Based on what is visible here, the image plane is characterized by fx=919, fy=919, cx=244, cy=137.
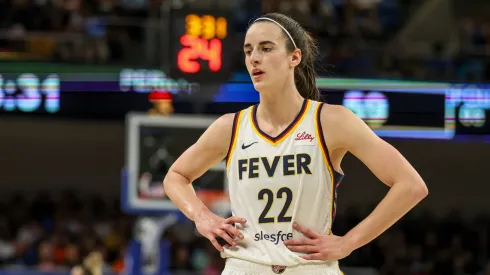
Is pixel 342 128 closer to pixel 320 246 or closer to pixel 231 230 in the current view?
pixel 320 246

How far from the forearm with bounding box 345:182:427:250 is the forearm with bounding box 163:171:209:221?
0.69 meters

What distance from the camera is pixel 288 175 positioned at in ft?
12.7

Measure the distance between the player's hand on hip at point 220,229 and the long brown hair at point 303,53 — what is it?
30.7 inches

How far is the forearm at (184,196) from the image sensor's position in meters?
4.02

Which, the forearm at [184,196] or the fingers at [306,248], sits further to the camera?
the forearm at [184,196]

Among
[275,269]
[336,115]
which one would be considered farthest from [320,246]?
[336,115]

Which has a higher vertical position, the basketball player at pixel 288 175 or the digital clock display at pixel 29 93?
the basketball player at pixel 288 175

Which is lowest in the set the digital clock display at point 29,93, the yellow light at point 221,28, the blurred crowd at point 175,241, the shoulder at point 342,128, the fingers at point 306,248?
the blurred crowd at point 175,241

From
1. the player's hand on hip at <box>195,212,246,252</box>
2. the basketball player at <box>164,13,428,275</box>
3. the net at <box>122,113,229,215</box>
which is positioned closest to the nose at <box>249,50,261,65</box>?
the basketball player at <box>164,13,428,275</box>

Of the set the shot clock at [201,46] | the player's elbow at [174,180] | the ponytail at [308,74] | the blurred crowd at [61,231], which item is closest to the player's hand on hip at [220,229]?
the player's elbow at [174,180]

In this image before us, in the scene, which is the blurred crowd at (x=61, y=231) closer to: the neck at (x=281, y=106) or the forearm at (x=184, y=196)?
the forearm at (x=184, y=196)

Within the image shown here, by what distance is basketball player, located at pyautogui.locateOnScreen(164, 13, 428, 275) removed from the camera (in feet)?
12.3

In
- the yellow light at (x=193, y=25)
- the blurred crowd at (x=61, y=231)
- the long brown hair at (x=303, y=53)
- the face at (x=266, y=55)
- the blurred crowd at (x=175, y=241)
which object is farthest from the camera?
the blurred crowd at (x=175, y=241)

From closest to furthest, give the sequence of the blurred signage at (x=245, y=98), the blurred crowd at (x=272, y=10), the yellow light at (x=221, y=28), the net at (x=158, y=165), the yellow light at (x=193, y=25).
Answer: the net at (x=158, y=165)
the yellow light at (x=193, y=25)
the yellow light at (x=221, y=28)
the blurred signage at (x=245, y=98)
the blurred crowd at (x=272, y=10)
